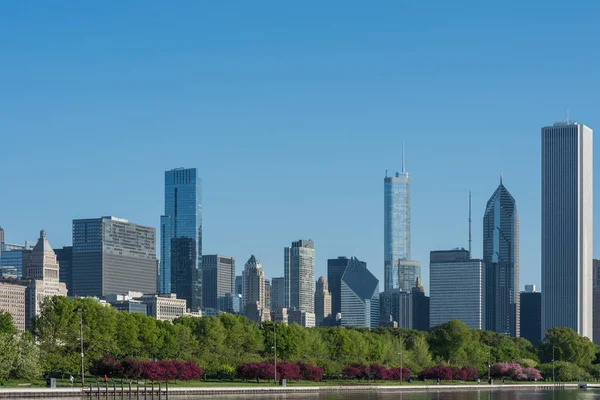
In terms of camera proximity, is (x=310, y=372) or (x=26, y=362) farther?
(x=310, y=372)

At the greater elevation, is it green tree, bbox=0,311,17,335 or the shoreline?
green tree, bbox=0,311,17,335

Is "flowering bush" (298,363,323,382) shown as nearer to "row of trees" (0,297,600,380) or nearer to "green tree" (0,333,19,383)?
"row of trees" (0,297,600,380)

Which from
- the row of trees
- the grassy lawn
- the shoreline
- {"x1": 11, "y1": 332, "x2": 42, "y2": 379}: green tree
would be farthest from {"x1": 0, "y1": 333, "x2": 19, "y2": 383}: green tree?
the shoreline

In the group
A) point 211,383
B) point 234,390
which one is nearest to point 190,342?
point 211,383

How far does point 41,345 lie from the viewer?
137 metres

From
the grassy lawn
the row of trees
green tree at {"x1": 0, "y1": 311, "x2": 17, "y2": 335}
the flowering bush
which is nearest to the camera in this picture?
the grassy lawn

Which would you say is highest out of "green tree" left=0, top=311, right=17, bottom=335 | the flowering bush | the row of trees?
"green tree" left=0, top=311, right=17, bottom=335

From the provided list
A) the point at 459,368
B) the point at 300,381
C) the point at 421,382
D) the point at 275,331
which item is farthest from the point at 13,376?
the point at 459,368

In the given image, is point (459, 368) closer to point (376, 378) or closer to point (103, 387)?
point (376, 378)

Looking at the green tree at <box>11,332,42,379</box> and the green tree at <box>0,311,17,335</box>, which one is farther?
the green tree at <box>0,311,17,335</box>

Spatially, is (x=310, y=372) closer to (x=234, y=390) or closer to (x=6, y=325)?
(x=234, y=390)

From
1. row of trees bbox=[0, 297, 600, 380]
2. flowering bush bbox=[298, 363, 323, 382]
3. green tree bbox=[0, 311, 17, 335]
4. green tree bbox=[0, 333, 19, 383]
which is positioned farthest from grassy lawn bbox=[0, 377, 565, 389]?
green tree bbox=[0, 311, 17, 335]

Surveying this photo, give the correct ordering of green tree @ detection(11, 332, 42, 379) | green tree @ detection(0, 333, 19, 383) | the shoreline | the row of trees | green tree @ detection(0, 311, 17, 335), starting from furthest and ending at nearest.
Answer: the row of trees < green tree @ detection(0, 311, 17, 335) < green tree @ detection(11, 332, 42, 379) < green tree @ detection(0, 333, 19, 383) < the shoreline

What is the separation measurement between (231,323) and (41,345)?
128ft
